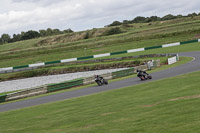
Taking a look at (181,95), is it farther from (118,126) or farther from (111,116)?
(118,126)

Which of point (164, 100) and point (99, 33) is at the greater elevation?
point (99, 33)

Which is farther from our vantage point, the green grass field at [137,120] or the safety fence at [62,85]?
the safety fence at [62,85]

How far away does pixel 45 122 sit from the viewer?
13.1 meters

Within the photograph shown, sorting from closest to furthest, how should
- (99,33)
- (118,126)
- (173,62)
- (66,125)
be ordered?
(118,126), (66,125), (173,62), (99,33)

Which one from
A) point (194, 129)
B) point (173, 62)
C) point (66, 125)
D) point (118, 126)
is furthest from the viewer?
point (173, 62)

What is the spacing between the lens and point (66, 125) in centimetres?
1156

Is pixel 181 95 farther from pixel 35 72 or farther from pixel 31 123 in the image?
pixel 35 72

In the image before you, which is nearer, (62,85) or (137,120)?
(137,120)

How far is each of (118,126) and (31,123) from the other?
487 centimetres

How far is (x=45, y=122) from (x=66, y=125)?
5.90ft

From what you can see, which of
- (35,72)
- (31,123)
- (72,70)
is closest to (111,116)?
(31,123)

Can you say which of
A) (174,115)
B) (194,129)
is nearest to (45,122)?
(174,115)

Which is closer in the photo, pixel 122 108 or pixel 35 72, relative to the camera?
pixel 122 108

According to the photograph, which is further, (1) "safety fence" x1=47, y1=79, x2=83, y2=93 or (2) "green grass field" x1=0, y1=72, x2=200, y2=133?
(1) "safety fence" x1=47, y1=79, x2=83, y2=93
